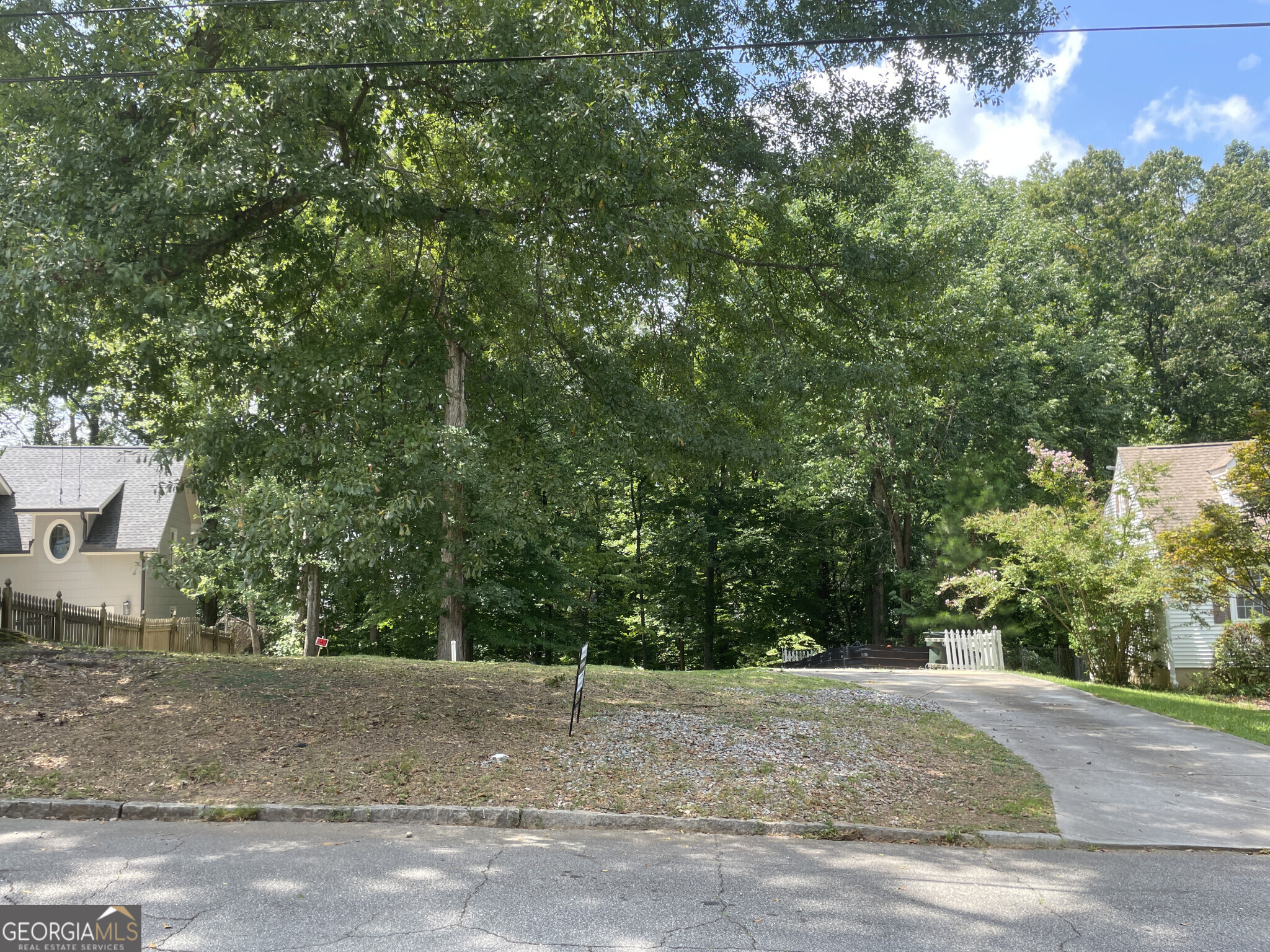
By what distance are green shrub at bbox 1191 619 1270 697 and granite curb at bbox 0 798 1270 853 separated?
45.1ft

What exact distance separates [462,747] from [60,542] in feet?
68.3

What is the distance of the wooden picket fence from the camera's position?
599 inches

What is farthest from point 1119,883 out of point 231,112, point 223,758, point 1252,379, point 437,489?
point 1252,379

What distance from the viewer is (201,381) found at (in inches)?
424

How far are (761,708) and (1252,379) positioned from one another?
33.0 meters

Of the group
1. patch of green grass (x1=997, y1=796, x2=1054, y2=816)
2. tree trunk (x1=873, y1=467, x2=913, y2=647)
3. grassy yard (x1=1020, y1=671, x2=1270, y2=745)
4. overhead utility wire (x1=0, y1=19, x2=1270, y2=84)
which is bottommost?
grassy yard (x1=1020, y1=671, x2=1270, y2=745)

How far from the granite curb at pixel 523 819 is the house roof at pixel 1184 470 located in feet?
56.2

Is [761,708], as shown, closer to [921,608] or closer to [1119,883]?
[1119,883]

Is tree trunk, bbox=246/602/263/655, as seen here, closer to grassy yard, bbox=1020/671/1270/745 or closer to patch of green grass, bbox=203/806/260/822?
patch of green grass, bbox=203/806/260/822

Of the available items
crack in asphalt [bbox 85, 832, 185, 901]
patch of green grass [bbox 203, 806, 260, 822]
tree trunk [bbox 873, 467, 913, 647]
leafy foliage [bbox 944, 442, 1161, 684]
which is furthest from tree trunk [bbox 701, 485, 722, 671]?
crack in asphalt [bbox 85, 832, 185, 901]

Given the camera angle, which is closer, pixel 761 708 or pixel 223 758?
pixel 223 758

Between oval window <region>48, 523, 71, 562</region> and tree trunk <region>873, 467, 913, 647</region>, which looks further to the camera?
tree trunk <region>873, 467, 913, 647</region>

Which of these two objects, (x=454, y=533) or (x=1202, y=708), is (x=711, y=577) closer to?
(x=454, y=533)

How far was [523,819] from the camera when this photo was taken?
6781 mm
